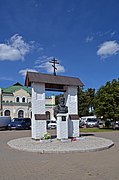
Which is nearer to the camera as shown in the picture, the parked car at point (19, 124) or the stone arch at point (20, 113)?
the parked car at point (19, 124)

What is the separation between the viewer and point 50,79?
1916 centimetres

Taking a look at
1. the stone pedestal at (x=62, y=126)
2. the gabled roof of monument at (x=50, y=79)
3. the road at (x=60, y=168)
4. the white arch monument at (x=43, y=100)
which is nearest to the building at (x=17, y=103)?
the gabled roof of monument at (x=50, y=79)

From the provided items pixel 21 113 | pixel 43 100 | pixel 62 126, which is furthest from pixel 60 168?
pixel 21 113

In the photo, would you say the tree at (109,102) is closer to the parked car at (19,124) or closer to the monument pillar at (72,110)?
the parked car at (19,124)

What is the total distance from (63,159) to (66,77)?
10739 millimetres

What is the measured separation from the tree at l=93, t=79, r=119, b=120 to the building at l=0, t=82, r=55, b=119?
75.9ft

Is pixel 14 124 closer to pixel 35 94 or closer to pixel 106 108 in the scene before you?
pixel 106 108

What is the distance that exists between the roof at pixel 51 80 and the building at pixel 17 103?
3961cm

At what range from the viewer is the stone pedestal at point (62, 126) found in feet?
56.3

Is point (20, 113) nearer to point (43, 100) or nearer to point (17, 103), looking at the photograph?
point (17, 103)

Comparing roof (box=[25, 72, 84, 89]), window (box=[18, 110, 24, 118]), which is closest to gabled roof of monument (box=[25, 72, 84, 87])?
roof (box=[25, 72, 84, 89])

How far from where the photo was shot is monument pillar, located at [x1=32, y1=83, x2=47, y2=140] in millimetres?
17750

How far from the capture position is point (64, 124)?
17.5 metres

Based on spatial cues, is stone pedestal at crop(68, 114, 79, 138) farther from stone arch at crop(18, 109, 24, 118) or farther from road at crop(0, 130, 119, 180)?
stone arch at crop(18, 109, 24, 118)
